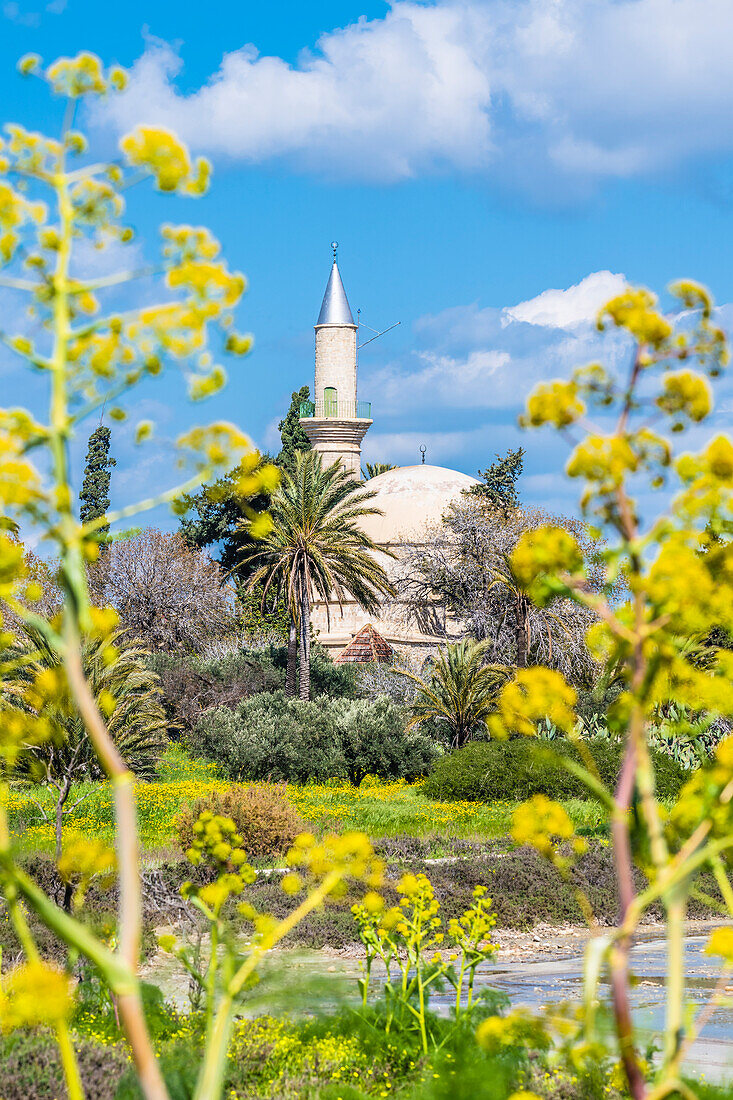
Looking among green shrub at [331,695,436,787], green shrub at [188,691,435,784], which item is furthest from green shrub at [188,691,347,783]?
green shrub at [331,695,436,787]

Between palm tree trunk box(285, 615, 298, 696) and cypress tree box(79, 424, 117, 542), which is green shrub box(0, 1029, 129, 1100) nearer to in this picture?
palm tree trunk box(285, 615, 298, 696)

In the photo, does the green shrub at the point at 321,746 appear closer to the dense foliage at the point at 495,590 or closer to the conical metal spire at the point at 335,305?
the dense foliage at the point at 495,590

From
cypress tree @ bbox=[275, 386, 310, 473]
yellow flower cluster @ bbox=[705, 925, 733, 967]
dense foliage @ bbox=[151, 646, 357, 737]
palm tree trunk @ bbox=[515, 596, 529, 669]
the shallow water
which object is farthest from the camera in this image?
cypress tree @ bbox=[275, 386, 310, 473]

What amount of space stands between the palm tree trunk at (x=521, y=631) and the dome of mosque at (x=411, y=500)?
9.05 m

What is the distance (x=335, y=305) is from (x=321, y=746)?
2205cm

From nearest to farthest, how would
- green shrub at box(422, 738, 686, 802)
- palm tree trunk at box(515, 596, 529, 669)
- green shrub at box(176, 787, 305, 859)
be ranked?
1. green shrub at box(176, 787, 305, 859)
2. green shrub at box(422, 738, 686, 802)
3. palm tree trunk at box(515, 596, 529, 669)

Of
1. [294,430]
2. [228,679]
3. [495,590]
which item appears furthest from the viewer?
[294,430]

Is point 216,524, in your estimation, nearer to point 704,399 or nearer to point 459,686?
point 459,686

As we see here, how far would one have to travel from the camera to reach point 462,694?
67.6 ft

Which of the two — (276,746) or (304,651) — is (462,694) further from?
(304,651)

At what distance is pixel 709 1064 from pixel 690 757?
11935mm

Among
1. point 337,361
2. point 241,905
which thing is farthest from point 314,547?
point 241,905

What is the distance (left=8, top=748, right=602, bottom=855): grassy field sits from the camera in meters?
13.7

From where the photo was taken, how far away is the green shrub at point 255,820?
12.0 meters
